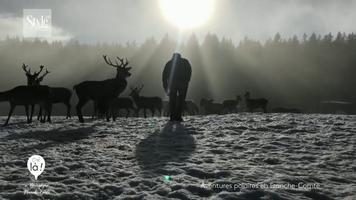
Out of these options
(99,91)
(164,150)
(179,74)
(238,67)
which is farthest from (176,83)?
(238,67)

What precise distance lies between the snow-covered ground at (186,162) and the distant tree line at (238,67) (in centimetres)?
9302

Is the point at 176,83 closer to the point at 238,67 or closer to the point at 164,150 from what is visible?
the point at 164,150

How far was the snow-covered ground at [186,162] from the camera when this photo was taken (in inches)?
290

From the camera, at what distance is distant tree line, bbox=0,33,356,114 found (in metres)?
125

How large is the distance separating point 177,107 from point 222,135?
5007 millimetres

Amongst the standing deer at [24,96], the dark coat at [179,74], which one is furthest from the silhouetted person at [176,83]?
the standing deer at [24,96]

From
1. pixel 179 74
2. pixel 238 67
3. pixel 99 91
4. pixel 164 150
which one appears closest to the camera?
pixel 164 150

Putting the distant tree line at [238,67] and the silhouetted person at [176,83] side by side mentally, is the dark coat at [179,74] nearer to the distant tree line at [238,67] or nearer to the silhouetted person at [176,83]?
the silhouetted person at [176,83]

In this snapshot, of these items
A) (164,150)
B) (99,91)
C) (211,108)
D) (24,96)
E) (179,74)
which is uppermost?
(179,74)

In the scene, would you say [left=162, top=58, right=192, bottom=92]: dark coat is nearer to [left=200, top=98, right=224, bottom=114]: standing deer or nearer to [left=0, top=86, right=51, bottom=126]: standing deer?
[left=0, top=86, right=51, bottom=126]: standing deer

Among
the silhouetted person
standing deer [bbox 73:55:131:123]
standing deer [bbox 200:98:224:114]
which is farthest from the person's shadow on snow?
standing deer [bbox 200:98:224:114]

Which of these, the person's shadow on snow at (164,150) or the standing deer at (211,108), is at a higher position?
the standing deer at (211,108)

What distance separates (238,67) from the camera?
492 ft

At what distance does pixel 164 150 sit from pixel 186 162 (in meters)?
1.42
